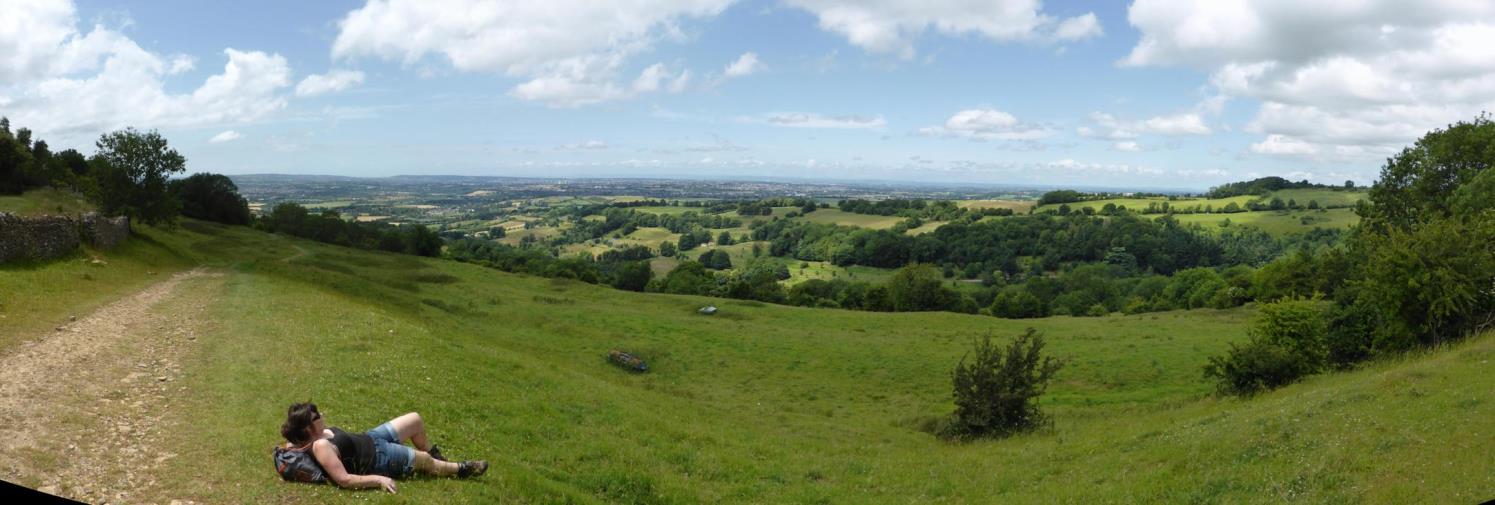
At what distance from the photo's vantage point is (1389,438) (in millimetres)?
13312

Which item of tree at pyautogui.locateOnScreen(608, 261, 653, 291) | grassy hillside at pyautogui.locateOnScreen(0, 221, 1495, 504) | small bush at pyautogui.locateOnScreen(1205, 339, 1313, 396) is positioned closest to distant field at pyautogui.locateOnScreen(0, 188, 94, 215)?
grassy hillside at pyautogui.locateOnScreen(0, 221, 1495, 504)

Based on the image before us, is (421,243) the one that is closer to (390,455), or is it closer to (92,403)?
(92,403)

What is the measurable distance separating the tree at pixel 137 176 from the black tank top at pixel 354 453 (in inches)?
2340

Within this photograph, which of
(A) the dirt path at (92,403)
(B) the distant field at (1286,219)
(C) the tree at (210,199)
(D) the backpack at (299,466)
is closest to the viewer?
(A) the dirt path at (92,403)

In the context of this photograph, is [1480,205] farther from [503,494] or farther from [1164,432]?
[503,494]

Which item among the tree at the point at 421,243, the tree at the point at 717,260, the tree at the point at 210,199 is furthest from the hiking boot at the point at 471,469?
the tree at the point at 717,260

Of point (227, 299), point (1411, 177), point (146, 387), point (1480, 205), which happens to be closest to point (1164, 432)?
point (146, 387)

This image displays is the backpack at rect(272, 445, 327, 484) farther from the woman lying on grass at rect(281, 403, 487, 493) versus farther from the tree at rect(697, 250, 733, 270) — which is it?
the tree at rect(697, 250, 733, 270)

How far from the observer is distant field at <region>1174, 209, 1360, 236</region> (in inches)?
6029

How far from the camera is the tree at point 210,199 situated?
89.7 m

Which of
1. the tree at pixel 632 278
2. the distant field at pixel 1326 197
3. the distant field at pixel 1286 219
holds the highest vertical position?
the distant field at pixel 1326 197

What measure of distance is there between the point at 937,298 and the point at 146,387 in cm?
7818

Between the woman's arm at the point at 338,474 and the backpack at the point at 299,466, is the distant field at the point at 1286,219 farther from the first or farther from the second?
the backpack at the point at 299,466

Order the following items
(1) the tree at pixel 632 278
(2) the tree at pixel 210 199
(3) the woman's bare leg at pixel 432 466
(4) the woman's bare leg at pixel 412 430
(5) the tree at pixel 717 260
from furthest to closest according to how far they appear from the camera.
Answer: (5) the tree at pixel 717 260, (1) the tree at pixel 632 278, (2) the tree at pixel 210 199, (4) the woman's bare leg at pixel 412 430, (3) the woman's bare leg at pixel 432 466
